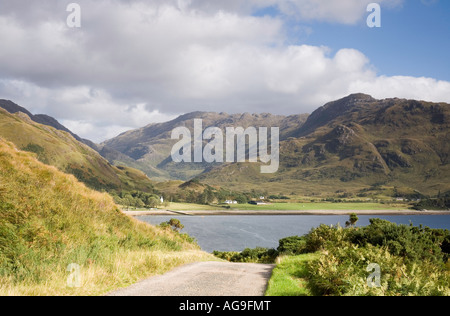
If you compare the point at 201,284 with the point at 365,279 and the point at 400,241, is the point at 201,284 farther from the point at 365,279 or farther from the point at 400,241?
the point at 400,241

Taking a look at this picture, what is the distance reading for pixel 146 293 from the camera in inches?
390

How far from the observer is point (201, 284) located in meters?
11.4

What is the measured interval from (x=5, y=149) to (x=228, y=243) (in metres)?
103

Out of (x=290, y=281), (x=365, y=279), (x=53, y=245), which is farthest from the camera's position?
(x=53, y=245)

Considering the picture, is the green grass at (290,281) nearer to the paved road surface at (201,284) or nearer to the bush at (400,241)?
the paved road surface at (201,284)

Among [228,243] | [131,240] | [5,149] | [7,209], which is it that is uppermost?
[5,149]

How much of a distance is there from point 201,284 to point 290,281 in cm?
348

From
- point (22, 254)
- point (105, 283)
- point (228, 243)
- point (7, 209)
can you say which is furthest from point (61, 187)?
point (228, 243)

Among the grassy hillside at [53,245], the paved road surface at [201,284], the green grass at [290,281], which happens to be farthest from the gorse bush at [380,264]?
the grassy hillside at [53,245]

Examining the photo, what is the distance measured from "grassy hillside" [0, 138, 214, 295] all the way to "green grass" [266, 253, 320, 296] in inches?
188

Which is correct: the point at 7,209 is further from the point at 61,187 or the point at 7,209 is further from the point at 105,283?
the point at 61,187

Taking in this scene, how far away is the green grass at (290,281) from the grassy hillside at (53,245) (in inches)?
188

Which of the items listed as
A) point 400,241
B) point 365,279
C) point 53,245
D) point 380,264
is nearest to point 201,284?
point 365,279
